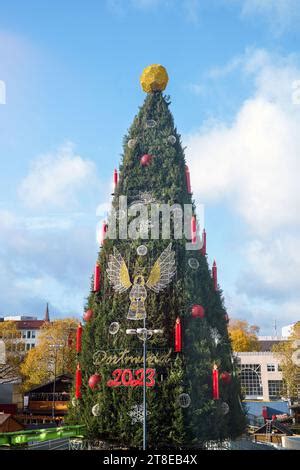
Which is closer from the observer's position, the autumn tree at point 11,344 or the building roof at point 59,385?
the building roof at point 59,385

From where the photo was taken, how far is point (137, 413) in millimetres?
28297

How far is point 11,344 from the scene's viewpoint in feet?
234

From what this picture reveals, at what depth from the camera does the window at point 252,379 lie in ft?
257

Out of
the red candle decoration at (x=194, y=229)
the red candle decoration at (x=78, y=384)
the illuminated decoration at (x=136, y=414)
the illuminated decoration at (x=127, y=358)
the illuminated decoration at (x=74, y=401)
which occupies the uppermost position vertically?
the red candle decoration at (x=194, y=229)

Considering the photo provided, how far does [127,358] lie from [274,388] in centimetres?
5521

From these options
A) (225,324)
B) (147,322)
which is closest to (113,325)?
(147,322)

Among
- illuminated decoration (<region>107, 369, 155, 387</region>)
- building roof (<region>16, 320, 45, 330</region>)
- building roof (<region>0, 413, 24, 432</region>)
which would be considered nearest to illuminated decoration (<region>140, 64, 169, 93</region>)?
illuminated decoration (<region>107, 369, 155, 387</region>)

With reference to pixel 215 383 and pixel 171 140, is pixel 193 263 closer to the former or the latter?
pixel 215 383

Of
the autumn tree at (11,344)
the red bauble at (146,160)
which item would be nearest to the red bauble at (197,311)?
the red bauble at (146,160)

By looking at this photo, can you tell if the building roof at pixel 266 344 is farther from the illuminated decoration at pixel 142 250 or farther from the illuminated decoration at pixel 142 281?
the illuminated decoration at pixel 142 250

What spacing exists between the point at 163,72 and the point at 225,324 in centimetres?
1742

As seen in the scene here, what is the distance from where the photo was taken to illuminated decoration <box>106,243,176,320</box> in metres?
30.1

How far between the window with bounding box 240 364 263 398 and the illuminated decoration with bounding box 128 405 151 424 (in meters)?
52.6

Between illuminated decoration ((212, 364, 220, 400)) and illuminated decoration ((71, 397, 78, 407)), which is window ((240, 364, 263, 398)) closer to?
illuminated decoration ((71, 397, 78, 407))
